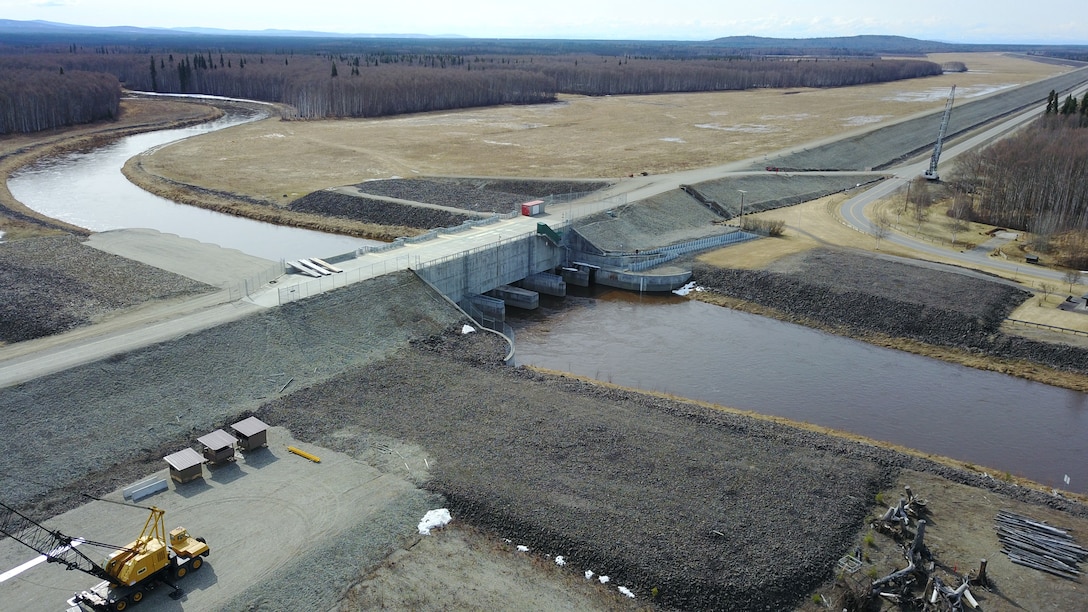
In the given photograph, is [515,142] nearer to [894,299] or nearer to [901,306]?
[894,299]

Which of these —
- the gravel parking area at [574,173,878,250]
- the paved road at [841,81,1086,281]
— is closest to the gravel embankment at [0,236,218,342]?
the gravel parking area at [574,173,878,250]

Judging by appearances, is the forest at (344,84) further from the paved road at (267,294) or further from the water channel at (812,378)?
the water channel at (812,378)

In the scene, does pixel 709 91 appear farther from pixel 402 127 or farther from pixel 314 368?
pixel 314 368

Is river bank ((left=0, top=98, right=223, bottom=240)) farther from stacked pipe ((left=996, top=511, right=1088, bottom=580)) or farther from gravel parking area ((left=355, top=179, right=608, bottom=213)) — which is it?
stacked pipe ((left=996, top=511, right=1088, bottom=580))

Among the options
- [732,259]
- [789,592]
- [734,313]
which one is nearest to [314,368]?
[789,592]

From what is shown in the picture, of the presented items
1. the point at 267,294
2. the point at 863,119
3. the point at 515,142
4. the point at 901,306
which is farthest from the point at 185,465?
the point at 863,119

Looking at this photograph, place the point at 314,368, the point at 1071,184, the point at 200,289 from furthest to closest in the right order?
1. the point at 1071,184
2. the point at 200,289
3. the point at 314,368
